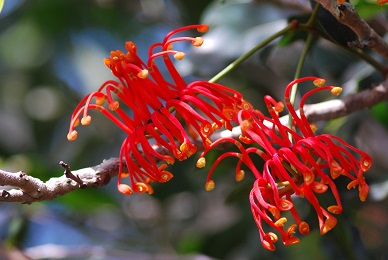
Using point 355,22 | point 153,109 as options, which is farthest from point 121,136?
point 355,22

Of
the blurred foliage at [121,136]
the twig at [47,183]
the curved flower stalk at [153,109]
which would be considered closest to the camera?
the twig at [47,183]

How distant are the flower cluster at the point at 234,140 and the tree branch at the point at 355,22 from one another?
0.09 meters

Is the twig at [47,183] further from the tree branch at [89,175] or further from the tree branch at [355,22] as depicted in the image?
the tree branch at [355,22]

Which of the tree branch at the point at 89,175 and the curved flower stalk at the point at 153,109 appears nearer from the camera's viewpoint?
the tree branch at the point at 89,175

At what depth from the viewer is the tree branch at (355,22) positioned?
42.4 inches

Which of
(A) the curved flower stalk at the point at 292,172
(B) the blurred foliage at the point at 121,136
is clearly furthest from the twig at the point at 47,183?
(B) the blurred foliage at the point at 121,136

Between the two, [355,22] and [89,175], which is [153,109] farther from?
[355,22]

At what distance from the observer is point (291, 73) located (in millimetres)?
1955

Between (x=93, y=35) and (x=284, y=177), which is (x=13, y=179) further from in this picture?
(x=93, y=35)

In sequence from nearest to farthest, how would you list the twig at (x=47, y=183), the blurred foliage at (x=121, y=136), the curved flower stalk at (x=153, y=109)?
the twig at (x=47, y=183) → the curved flower stalk at (x=153, y=109) → the blurred foliage at (x=121, y=136)

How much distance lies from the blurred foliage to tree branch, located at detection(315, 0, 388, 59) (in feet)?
0.92

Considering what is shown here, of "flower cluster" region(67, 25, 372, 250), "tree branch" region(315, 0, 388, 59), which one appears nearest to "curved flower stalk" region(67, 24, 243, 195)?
"flower cluster" region(67, 25, 372, 250)

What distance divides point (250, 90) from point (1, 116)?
1.20 m

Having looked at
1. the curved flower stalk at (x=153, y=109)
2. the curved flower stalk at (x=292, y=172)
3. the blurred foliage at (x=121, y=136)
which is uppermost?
the curved flower stalk at (x=153, y=109)
